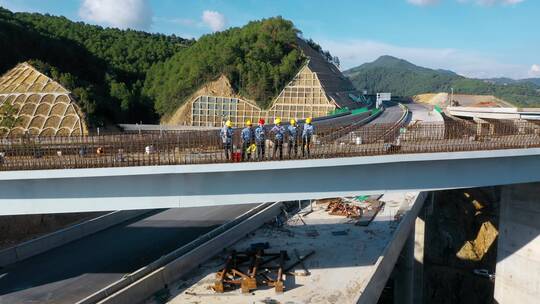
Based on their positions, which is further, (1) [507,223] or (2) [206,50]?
(2) [206,50]

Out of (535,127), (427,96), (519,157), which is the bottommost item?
(519,157)

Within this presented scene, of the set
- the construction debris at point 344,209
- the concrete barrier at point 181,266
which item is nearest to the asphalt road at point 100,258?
the concrete barrier at point 181,266

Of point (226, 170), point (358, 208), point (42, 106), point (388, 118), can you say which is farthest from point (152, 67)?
point (226, 170)

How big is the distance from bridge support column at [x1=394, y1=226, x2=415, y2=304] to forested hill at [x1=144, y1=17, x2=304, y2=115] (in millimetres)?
37557

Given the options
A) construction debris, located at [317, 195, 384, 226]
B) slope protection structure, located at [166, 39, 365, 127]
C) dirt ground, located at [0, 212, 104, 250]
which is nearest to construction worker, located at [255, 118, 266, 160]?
construction debris, located at [317, 195, 384, 226]

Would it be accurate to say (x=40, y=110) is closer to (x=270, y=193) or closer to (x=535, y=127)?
(x=270, y=193)

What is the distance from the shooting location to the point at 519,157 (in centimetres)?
1545

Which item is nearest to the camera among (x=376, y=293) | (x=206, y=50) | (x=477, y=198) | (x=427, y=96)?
(x=376, y=293)

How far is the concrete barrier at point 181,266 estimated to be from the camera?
1271cm

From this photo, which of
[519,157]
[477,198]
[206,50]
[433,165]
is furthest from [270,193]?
[206,50]

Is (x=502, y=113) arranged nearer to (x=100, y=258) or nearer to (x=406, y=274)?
(x=406, y=274)

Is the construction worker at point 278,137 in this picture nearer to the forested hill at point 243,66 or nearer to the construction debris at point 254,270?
the construction debris at point 254,270

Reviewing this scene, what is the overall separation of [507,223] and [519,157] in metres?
5.63

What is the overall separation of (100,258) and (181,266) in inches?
153
